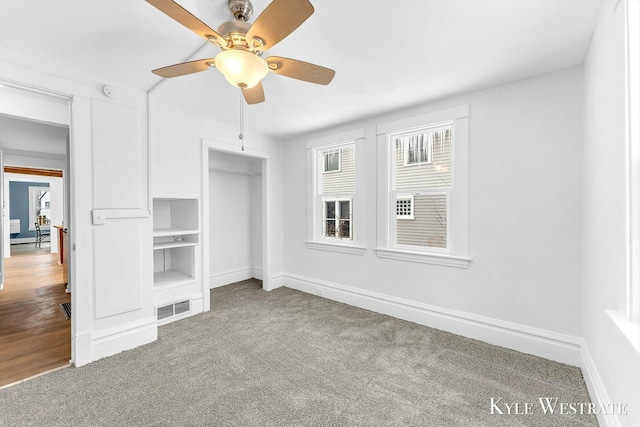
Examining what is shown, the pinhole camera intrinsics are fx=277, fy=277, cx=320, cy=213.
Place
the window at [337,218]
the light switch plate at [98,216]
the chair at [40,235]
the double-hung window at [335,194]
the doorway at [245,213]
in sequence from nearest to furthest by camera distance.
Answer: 1. the light switch plate at [98,216]
2. the doorway at [245,213]
3. the double-hung window at [335,194]
4. the window at [337,218]
5. the chair at [40,235]

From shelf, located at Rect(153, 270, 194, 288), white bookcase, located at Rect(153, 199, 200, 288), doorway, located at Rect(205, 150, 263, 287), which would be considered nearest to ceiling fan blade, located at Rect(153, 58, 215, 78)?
white bookcase, located at Rect(153, 199, 200, 288)

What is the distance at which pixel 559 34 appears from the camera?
1.82m

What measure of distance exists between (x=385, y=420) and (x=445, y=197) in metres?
2.18

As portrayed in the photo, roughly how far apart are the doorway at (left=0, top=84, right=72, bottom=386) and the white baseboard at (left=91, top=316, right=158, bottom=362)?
10.8 inches

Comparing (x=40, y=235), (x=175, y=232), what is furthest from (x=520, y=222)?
(x=40, y=235)

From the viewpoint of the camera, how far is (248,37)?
1457 mm

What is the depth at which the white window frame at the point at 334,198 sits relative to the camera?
3.63 m

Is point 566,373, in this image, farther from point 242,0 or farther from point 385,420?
point 242,0

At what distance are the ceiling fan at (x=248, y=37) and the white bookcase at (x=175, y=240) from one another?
6.77 ft

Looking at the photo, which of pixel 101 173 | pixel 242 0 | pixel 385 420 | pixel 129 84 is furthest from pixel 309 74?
pixel 385 420

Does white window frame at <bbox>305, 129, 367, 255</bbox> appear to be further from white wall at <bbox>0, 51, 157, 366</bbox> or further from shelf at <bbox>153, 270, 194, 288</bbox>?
white wall at <bbox>0, 51, 157, 366</bbox>

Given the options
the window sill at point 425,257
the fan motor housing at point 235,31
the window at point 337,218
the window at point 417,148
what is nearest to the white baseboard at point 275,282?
the window at point 337,218

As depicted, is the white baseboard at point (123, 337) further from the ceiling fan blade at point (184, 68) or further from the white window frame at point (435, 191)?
the white window frame at point (435, 191)

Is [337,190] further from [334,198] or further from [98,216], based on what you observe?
[98,216]
